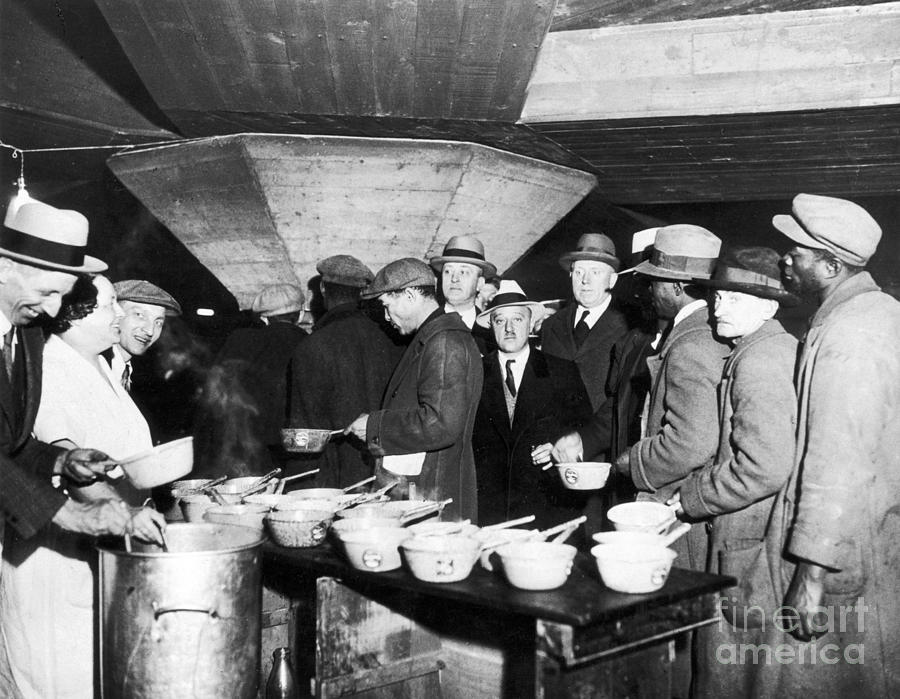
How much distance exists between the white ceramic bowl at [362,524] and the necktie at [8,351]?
4.71 ft

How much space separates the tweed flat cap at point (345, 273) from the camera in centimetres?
569

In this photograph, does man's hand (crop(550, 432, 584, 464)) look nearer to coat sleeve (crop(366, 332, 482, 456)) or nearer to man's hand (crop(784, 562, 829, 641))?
coat sleeve (crop(366, 332, 482, 456))

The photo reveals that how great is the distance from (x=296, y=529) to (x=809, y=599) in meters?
1.94

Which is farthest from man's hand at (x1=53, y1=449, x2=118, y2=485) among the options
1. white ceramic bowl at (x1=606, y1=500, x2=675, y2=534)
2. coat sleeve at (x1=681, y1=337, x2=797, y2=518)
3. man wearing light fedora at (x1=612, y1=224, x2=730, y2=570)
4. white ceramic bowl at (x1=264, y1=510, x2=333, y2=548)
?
coat sleeve at (x1=681, y1=337, x2=797, y2=518)

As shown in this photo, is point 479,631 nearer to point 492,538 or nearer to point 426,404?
point 492,538

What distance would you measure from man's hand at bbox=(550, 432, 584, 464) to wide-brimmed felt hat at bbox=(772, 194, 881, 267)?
1.75 m

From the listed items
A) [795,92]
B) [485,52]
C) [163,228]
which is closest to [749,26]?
[795,92]

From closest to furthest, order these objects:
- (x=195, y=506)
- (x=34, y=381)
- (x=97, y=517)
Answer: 1. (x=97, y=517)
2. (x=34, y=381)
3. (x=195, y=506)

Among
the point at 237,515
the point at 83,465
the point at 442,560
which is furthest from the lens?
the point at 237,515

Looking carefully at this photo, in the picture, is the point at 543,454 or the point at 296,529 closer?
the point at 296,529

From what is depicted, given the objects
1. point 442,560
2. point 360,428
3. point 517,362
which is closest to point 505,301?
point 517,362

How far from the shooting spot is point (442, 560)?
293 centimetres

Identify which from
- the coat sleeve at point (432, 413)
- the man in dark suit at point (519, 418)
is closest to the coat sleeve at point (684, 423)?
the coat sleeve at point (432, 413)

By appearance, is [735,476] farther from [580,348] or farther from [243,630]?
[580,348]
